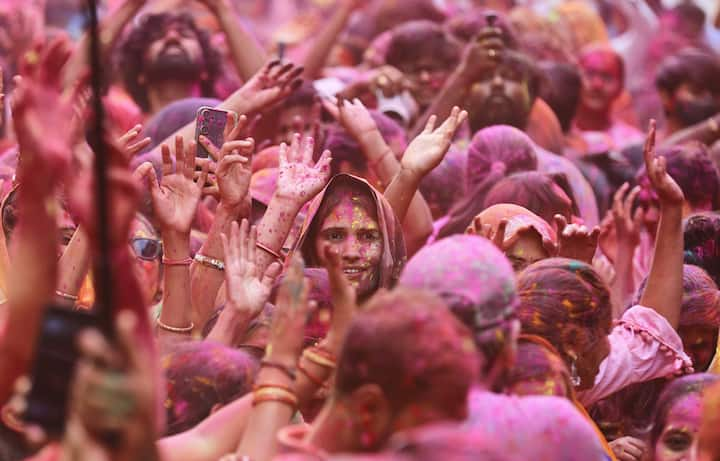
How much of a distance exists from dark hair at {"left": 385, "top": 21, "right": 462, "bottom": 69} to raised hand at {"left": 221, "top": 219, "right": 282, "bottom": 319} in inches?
131

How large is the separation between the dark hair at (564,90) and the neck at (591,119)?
79 centimetres

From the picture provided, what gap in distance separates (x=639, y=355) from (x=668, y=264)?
42 cm

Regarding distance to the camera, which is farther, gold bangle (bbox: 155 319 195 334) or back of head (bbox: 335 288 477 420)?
gold bangle (bbox: 155 319 195 334)

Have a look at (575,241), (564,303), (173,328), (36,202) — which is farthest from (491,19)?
(36,202)

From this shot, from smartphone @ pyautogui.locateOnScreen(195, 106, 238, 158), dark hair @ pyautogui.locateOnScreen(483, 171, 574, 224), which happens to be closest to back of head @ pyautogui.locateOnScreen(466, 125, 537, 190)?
dark hair @ pyautogui.locateOnScreen(483, 171, 574, 224)

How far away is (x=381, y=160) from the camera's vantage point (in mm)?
5414

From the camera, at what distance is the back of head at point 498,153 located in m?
5.84

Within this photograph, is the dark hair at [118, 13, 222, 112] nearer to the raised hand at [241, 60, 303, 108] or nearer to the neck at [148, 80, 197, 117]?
the neck at [148, 80, 197, 117]

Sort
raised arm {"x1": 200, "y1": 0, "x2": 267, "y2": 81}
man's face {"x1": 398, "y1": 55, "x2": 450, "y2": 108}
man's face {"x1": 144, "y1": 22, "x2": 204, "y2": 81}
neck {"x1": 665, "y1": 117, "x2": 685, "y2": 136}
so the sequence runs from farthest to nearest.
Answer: neck {"x1": 665, "y1": 117, "x2": 685, "y2": 136} → man's face {"x1": 398, "y1": 55, "x2": 450, "y2": 108} → man's face {"x1": 144, "y1": 22, "x2": 204, "y2": 81} → raised arm {"x1": 200, "y1": 0, "x2": 267, "y2": 81}

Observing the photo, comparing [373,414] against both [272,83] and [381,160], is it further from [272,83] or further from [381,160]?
[272,83]

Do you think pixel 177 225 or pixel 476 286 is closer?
pixel 476 286

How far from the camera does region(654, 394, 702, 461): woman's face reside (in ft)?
12.9

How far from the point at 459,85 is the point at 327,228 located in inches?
70.0

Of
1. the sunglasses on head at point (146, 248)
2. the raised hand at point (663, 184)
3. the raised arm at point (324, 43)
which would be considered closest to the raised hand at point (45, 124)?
the sunglasses on head at point (146, 248)
